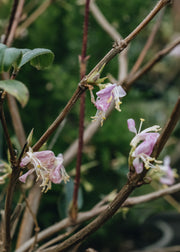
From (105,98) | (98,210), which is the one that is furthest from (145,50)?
(105,98)

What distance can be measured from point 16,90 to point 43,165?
4.9 inches

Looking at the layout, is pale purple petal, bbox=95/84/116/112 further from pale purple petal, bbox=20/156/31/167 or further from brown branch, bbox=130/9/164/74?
brown branch, bbox=130/9/164/74

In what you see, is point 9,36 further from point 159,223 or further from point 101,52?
point 159,223

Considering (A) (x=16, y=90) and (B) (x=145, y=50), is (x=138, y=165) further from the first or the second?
(B) (x=145, y=50)

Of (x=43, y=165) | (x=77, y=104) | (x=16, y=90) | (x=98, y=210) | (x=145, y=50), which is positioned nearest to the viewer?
(x=16, y=90)

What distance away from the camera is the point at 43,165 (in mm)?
391

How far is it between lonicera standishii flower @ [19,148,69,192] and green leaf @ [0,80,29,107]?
8cm

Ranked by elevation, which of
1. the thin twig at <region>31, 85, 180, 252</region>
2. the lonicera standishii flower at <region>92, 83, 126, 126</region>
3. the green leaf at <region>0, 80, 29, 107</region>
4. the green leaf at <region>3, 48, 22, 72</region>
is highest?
the green leaf at <region>3, 48, 22, 72</region>

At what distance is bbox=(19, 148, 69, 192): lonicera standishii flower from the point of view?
1.17 ft

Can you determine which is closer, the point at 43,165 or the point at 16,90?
the point at 16,90

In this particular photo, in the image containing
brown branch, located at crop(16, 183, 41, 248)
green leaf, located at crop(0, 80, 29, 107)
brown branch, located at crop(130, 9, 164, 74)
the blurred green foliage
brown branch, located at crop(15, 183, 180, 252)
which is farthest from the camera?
the blurred green foliage

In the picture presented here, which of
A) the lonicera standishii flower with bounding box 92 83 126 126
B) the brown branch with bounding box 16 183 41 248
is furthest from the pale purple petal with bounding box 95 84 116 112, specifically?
the brown branch with bounding box 16 183 41 248

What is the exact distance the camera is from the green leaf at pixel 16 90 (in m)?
0.28

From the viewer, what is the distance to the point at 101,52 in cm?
140
